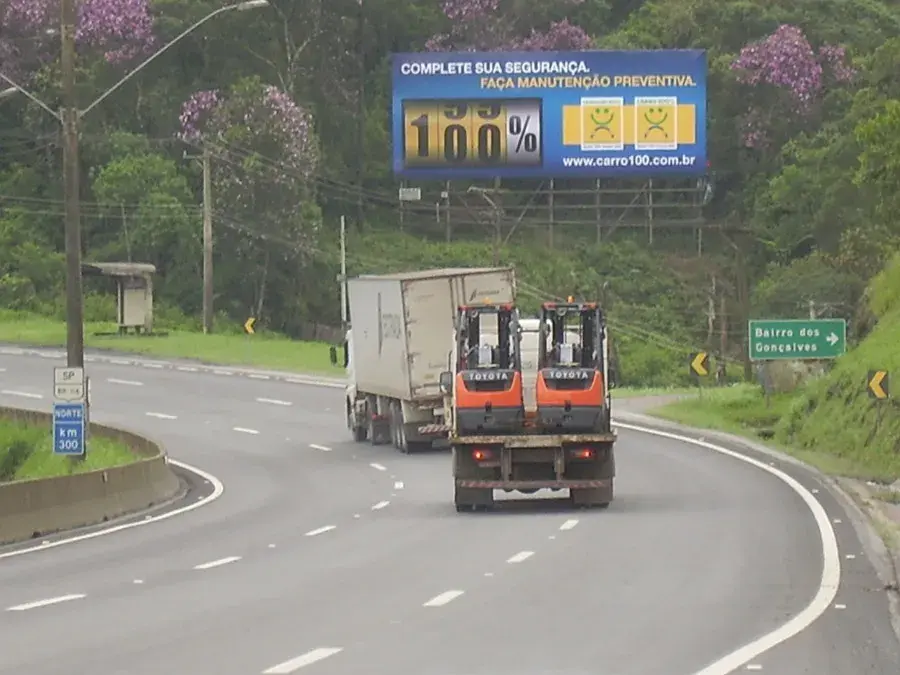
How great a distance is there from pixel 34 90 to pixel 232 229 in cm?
1144

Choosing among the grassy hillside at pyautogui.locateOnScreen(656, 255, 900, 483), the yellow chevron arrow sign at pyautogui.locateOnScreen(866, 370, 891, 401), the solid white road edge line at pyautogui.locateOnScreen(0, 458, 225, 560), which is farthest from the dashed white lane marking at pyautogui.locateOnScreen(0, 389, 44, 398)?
the yellow chevron arrow sign at pyautogui.locateOnScreen(866, 370, 891, 401)

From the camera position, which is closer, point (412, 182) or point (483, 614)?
point (483, 614)

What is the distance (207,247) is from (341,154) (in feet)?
55.0

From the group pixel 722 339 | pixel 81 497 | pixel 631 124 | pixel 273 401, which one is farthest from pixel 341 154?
pixel 81 497

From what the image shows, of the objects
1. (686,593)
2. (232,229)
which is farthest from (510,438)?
(232,229)

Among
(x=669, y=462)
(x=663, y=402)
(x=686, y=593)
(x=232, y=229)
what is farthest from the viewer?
(x=232, y=229)

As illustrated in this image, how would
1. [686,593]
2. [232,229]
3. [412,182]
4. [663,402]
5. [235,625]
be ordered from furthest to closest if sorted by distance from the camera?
[412,182] → [232,229] → [663,402] → [686,593] → [235,625]

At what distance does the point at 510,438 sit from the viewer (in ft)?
94.6

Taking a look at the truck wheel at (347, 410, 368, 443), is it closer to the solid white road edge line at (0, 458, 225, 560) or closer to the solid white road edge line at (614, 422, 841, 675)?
the solid white road edge line at (0, 458, 225, 560)

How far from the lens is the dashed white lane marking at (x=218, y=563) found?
2191 centimetres

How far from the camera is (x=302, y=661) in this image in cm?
1391

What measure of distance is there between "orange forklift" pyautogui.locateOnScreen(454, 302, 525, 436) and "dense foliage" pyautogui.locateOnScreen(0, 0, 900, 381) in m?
44.7

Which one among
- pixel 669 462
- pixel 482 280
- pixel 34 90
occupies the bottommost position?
pixel 669 462

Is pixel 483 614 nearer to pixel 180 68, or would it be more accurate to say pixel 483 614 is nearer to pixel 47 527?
pixel 47 527
